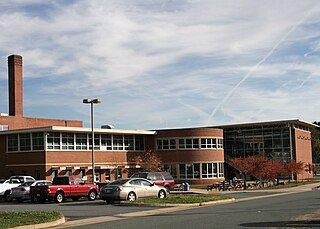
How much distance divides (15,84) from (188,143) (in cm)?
2326

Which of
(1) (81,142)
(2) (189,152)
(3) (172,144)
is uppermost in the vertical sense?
(1) (81,142)

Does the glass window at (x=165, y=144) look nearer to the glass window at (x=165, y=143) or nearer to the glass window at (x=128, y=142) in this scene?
the glass window at (x=165, y=143)

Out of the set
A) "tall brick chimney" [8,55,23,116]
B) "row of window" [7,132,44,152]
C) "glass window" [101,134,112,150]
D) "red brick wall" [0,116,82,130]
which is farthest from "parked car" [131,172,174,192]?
"tall brick chimney" [8,55,23,116]

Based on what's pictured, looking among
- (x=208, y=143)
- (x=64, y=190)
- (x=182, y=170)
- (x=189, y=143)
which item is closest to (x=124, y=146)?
(x=182, y=170)

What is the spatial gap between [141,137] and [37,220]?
4269 cm

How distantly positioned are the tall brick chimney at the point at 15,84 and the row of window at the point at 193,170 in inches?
822

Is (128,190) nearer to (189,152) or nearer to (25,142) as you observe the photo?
(25,142)

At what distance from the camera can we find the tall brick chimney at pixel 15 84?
64750 mm

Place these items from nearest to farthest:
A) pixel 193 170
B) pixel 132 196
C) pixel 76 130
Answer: pixel 132 196 → pixel 76 130 → pixel 193 170


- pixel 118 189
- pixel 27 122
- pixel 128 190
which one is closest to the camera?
pixel 118 189

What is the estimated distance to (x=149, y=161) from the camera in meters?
56.0

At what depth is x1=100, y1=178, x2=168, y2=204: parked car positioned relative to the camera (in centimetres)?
2888

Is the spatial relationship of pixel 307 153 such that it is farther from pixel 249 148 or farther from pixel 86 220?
pixel 86 220

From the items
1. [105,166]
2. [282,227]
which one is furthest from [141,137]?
[282,227]
